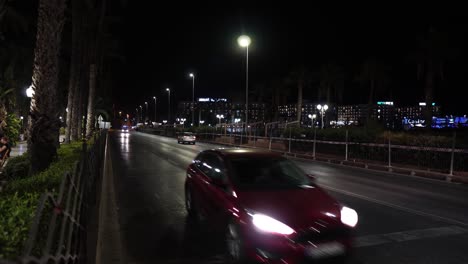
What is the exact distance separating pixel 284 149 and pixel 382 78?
133ft

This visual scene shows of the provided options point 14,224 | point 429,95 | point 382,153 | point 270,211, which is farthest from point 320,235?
point 429,95

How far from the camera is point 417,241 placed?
7.34m

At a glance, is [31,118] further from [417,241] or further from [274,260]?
[417,241]

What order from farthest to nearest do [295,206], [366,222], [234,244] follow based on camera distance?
1. [366,222]
2. [234,244]
3. [295,206]

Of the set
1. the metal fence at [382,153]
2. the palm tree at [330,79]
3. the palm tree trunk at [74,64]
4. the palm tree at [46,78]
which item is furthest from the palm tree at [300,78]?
the palm tree at [46,78]

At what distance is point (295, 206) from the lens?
5832 millimetres

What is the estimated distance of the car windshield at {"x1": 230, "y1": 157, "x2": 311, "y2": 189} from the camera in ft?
21.8

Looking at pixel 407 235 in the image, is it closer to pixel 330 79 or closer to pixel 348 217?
pixel 348 217

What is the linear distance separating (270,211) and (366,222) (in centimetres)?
388

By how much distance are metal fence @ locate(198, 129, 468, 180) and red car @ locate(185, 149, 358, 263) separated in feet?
41.2

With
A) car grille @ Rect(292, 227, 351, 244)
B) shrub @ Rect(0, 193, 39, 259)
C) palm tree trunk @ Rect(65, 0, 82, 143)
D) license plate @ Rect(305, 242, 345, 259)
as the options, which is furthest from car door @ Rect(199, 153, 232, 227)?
palm tree trunk @ Rect(65, 0, 82, 143)

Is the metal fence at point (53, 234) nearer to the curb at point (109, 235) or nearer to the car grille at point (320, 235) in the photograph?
the curb at point (109, 235)

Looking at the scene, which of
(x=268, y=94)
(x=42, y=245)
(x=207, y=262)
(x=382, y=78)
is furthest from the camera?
(x=268, y=94)

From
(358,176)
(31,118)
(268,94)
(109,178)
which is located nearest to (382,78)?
(268,94)
